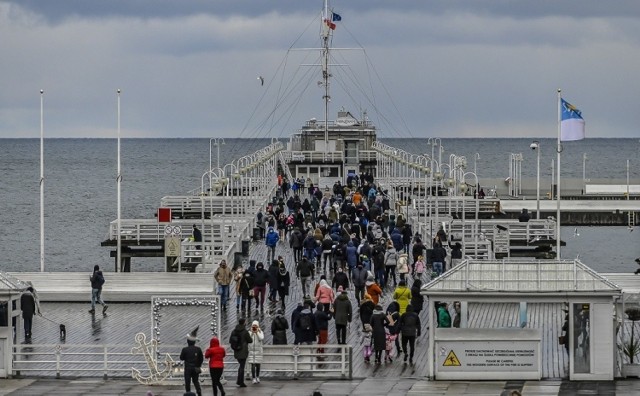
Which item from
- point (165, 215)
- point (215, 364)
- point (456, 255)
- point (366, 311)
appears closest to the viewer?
point (215, 364)

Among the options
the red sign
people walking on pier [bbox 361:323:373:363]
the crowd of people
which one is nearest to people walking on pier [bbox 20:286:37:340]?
the crowd of people

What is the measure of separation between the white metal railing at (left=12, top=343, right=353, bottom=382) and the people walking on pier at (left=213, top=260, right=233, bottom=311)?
6.55 m

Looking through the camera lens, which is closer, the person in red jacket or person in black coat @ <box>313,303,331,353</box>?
the person in red jacket

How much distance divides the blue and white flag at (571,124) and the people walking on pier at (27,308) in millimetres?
15139

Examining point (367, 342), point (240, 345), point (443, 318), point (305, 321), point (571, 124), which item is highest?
point (571, 124)

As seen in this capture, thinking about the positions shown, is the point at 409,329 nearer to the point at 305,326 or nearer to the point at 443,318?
the point at 443,318

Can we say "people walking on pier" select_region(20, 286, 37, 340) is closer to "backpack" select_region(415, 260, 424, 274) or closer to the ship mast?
"backpack" select_region(415, 260, 424, 274)

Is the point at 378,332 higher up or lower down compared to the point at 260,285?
lower down

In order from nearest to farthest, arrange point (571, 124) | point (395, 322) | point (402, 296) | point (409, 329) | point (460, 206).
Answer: point (409, 329) → point (395, 322) → point (402, 296) → point (571, 124) → point (460, 206)

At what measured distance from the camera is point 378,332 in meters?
32.0

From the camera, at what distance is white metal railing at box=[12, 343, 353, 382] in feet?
101

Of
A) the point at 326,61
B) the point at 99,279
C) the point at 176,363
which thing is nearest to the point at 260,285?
the point at 99,279

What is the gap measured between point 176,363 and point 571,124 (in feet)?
51.4

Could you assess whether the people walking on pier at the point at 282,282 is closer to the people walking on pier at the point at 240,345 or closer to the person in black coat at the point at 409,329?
the person in black coat at the point at 409,329
